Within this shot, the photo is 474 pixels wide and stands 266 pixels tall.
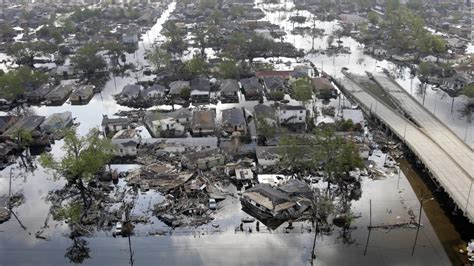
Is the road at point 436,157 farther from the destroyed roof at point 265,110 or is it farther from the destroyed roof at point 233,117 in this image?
the destroyed roof at point 233,117

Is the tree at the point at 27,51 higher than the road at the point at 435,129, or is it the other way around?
the tree at the point at 27,51

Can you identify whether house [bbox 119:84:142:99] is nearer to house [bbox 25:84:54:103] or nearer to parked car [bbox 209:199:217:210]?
house [bbox 25:84:54:103]

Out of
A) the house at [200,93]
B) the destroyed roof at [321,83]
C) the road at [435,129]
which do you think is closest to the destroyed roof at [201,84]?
the house at [200,93]

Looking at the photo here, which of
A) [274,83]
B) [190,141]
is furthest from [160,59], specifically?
[190,141]

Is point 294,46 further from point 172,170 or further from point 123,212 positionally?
point 123,212

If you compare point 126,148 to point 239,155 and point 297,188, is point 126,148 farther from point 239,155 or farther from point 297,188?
point 297,188
